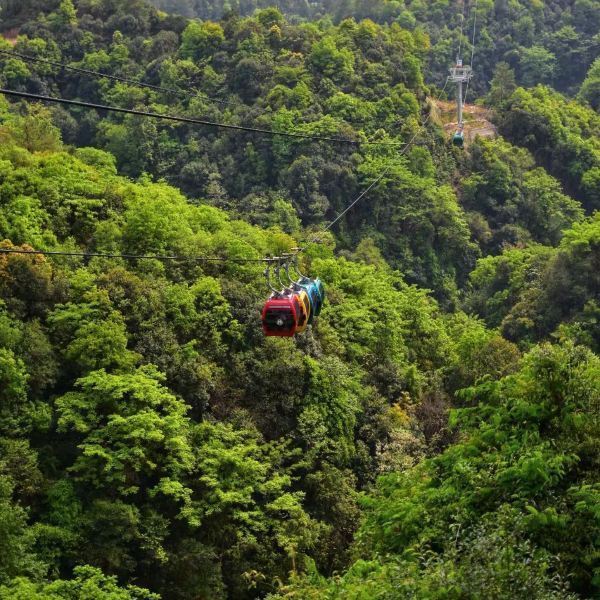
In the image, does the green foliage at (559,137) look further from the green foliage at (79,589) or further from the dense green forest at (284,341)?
the green foliage at (79,589)

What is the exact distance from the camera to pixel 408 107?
49188 mm

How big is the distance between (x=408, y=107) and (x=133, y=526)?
33678 millimetres

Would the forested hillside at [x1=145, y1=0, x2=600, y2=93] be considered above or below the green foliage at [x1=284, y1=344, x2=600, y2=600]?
below

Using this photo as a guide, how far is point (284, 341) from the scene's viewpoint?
1019 inches

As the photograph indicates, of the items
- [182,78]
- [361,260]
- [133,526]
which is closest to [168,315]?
[133,526]

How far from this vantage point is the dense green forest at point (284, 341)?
42.6ft

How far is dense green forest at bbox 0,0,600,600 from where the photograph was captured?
12977mm

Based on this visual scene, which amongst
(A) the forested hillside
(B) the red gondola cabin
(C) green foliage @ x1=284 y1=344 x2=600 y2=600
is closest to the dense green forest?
(C) green foliage @ x1=284 y1=344 x2=600 y2=600

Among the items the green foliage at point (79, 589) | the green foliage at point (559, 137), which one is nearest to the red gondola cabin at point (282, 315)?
the green foliage at point (79, 589)

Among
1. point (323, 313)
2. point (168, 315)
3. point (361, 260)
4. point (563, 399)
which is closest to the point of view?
point (563, 399)

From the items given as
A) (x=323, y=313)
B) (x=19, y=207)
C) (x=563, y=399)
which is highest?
(x=563, y=399)

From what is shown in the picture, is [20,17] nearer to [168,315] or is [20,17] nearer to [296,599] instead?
[168,315]

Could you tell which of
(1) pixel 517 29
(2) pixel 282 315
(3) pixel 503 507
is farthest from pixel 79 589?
(1) pixel 517 29

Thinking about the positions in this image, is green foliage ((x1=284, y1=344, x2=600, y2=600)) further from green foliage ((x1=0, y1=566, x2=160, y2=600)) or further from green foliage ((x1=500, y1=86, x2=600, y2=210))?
green foliage ((x1=500, y1=86, x2=600, y2=210))
